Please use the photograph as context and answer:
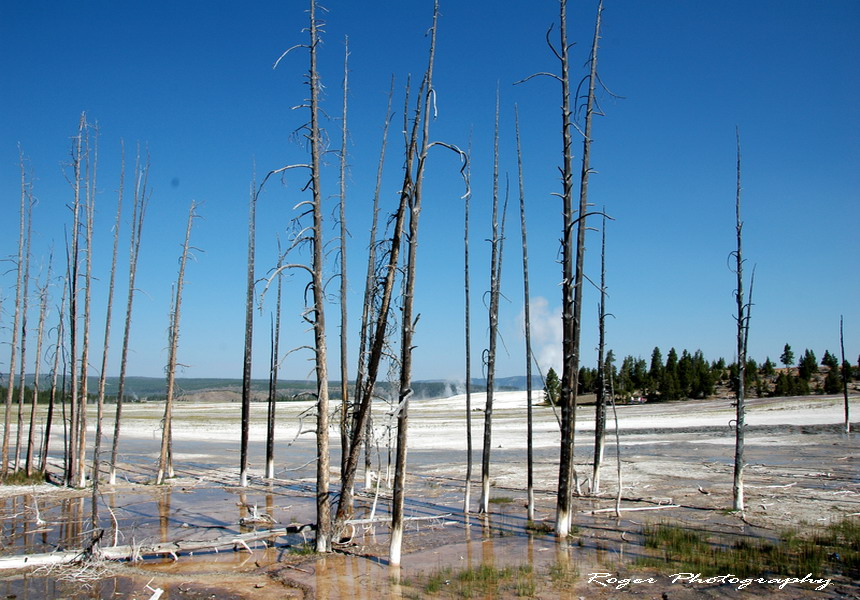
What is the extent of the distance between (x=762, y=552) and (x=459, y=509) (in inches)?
314

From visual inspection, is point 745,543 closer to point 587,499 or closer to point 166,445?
point 587,499

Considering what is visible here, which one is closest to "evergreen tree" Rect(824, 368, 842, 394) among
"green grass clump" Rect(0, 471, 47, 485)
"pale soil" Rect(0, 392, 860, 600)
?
"pale soil" Rect(0, 392, 860, 600)

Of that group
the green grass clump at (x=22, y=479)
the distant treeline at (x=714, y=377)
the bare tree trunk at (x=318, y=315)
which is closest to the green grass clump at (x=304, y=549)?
the bare tree trunk at (x=318, y=315)

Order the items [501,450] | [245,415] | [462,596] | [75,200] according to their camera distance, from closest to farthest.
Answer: [462,596], [75,200], [245,415], [501,450]

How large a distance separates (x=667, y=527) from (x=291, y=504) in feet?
34.9

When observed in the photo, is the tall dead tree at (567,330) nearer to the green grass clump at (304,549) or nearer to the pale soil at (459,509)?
the pale soil at (459,509)

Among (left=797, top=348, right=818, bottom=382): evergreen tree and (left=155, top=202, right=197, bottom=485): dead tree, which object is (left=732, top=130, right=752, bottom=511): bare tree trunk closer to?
(left=155, top=202, right=197, bottom=485): dead tree

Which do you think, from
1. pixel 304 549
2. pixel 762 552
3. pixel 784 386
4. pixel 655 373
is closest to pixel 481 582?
pixel 304 549

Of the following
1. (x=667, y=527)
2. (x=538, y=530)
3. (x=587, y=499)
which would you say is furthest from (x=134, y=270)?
(x=667, y=527)

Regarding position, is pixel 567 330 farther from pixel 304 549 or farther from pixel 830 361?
pixel 830 361

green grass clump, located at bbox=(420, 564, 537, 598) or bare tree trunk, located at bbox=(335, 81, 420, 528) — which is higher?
bare tree trunk, located at bbox=(335, 81, 420, 528)

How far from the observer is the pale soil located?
10617mm

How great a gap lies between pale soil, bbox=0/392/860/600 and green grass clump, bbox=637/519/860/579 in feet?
1.73

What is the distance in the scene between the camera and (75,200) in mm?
16688
